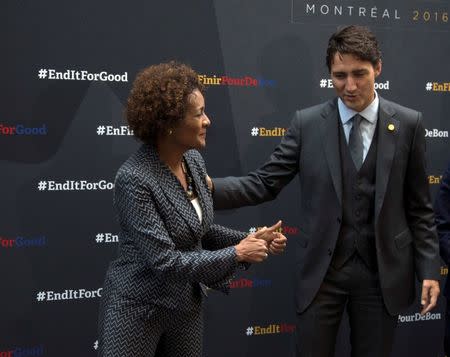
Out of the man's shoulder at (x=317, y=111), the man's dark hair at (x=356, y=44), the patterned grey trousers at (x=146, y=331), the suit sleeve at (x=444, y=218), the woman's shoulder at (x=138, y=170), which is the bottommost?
the patterned grey trousers at (x=146, y=331)

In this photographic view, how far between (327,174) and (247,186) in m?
0.37

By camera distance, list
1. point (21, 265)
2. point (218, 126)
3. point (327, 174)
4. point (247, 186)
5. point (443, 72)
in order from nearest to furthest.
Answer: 1. point (327, 174)
2. point (247, 186)
3. point (21, 265)
4. point (218, 126)
5. point (443, 72)

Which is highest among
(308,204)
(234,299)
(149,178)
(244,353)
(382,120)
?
(382,120)

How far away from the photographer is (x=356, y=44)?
232 centimetres

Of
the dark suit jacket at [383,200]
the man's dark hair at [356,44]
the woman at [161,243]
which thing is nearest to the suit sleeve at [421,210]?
the dark suit jacket at [383,200]

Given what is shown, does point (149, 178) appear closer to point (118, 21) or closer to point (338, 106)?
point (338, 106)

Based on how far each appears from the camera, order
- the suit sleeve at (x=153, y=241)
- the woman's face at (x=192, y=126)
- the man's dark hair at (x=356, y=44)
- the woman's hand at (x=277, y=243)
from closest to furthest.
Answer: the suit sleeve at (x=153, y=241) → the woman's face at (x=192, y=126) → the woman's hand at (x=277, y=243) → the man's dark hair at (x=356, y=44)

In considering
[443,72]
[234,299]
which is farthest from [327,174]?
[443,72]

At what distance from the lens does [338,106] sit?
97.8 inches

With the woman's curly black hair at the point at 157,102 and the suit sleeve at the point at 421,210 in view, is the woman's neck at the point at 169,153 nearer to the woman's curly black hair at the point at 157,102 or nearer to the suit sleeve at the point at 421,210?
the woman's curly black hair at the point at 157,102

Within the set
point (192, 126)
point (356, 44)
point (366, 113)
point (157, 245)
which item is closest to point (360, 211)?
point (366, 113)

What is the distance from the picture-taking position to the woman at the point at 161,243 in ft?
6.26

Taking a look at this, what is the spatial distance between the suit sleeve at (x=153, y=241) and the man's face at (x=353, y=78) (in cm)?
85

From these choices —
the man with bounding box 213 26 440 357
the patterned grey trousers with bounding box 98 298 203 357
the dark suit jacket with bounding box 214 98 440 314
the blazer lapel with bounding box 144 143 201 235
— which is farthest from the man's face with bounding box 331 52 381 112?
the patterned grey trousers with bounding box 98 298 203 357
